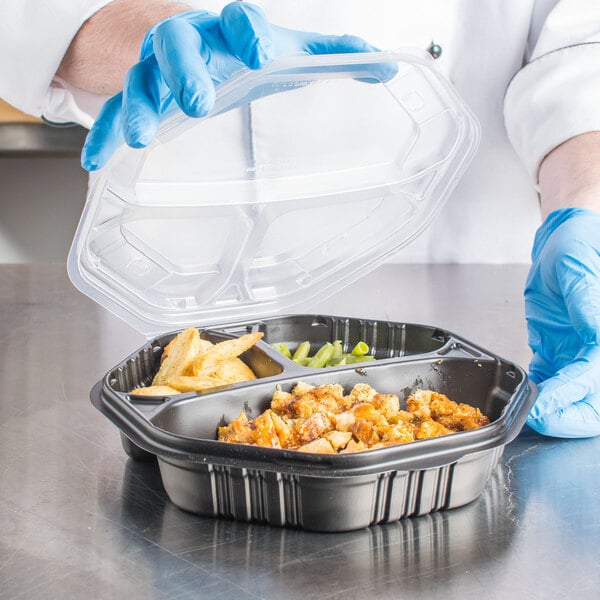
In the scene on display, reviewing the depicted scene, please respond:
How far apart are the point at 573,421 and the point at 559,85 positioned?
1022 mm

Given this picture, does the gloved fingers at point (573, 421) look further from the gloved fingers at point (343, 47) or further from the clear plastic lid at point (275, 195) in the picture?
the gloved fingers at point (343, 47)

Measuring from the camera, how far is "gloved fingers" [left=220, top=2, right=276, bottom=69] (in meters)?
1.03

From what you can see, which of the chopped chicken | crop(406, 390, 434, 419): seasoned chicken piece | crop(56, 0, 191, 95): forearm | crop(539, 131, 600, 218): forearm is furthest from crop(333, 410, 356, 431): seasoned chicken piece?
crop(56, 0, 191, 95): forearm

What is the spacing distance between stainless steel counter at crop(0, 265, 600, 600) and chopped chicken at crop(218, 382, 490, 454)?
10 centimetres

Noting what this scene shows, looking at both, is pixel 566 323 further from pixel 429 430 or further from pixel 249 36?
pixel 249 36

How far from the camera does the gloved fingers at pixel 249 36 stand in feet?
3.39

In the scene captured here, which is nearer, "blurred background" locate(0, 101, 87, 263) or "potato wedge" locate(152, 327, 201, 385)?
"potato wedge" locate(152, 327, 201, 385)

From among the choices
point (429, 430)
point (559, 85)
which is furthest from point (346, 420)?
point (559, 85)

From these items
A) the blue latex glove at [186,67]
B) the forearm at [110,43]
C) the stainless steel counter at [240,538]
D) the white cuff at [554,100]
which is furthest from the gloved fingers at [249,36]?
the white cuff at [554,100]

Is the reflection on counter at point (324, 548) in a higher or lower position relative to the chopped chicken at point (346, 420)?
lower

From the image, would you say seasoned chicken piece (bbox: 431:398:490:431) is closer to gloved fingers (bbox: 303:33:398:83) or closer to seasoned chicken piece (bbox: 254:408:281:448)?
seasoned chicken piece (bbox: 254:408:281:448)

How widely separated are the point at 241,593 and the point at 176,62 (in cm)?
62

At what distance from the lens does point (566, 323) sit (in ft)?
4.82

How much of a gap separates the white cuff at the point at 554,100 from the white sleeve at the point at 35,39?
997 mm
